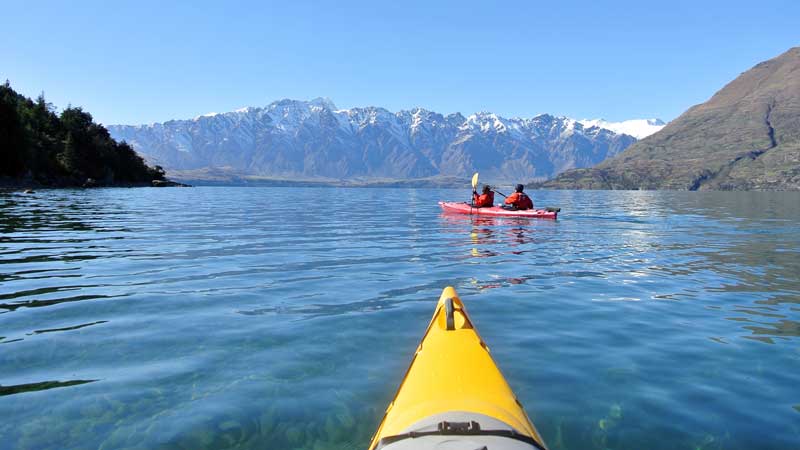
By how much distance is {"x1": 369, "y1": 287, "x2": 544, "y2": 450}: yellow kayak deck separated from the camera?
162 inches

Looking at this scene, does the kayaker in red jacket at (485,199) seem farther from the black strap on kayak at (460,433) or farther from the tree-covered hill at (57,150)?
the tree-covered hill at (57,150)

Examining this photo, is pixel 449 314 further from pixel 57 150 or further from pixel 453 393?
pixel 57 150

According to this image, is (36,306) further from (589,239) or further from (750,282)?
(589,239)

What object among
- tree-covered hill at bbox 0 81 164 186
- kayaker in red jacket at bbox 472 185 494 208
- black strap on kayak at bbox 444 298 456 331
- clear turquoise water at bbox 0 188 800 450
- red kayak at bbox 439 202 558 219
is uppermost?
tree-covered hill at bbox 0 81 164 186

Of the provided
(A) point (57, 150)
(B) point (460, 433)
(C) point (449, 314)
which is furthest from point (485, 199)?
(A) point (57, 150)

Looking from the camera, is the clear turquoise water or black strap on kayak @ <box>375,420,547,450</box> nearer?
black strap on kayak @ <box>375,420,547,450</box>

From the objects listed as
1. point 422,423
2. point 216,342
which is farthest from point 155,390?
point 422,423

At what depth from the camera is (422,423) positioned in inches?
163

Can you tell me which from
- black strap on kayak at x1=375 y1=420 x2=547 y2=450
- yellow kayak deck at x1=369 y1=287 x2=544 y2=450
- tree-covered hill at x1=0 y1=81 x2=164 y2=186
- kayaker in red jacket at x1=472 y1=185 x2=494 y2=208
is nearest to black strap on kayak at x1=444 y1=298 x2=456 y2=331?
yellow kayak deck at x1=369 y1=287 x2=544 y2=450

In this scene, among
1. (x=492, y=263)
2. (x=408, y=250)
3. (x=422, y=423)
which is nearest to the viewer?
(x=422, y=423)

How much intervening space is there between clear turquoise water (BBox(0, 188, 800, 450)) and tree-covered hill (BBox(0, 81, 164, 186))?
72.8 meters

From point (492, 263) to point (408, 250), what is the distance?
14.6ft

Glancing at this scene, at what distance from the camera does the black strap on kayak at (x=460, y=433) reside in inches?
154

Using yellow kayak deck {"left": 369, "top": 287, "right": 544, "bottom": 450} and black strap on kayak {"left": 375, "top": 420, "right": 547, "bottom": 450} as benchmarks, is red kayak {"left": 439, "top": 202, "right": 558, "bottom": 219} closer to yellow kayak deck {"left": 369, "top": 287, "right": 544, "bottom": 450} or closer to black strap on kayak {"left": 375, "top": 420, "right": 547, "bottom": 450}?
yellow kayak deck {"left": 369, "top": 287, "right": 544, "bottom": 450}
